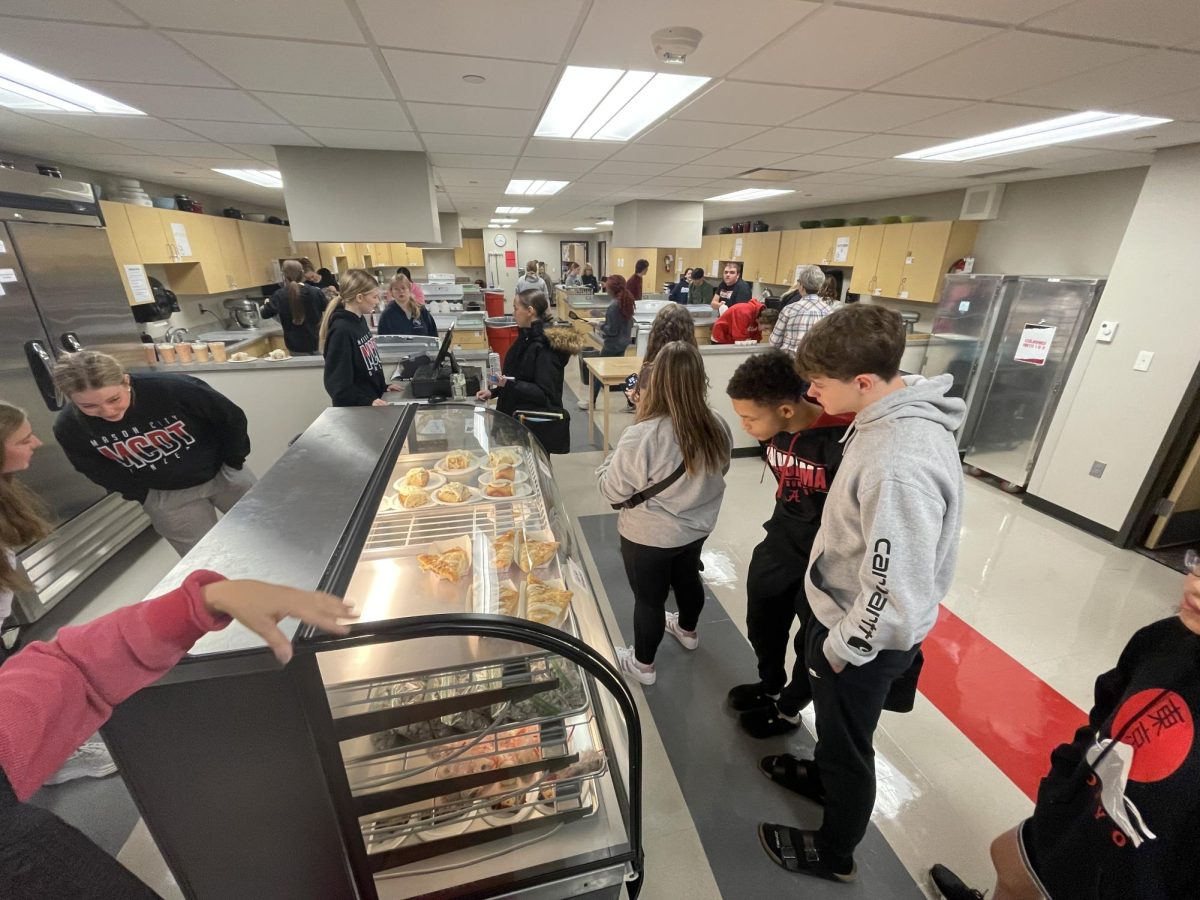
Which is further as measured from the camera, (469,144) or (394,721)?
(469,144)

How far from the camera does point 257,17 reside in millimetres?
1509

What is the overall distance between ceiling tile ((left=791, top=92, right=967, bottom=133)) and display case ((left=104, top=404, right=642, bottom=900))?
2.43m

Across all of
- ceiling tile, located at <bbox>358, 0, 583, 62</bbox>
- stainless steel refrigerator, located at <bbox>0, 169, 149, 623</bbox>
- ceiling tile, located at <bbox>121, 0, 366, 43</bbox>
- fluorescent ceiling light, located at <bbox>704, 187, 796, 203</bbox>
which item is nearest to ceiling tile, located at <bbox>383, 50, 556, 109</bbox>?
ceiling tile, located at <bbox>358, 0, 583, 62</bbox>

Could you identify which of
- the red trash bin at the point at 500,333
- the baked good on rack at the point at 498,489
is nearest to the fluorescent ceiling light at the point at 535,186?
the red trash bin at the point at 500,333

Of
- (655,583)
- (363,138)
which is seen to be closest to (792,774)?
(655,583)

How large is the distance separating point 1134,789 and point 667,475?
4.30 ft

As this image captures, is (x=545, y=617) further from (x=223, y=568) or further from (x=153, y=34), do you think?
(x=153, y=34)

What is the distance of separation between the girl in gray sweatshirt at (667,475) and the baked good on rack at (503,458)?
35 centimetres

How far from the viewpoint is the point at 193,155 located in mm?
3635

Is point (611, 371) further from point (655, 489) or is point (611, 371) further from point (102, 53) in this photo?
point (102, 53)

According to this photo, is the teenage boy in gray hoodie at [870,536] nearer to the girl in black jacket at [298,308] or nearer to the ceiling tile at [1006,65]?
the ceiling tile at [1006,65]

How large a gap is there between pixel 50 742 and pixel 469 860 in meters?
0.88

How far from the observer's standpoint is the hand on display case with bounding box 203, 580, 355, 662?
667 millimetres

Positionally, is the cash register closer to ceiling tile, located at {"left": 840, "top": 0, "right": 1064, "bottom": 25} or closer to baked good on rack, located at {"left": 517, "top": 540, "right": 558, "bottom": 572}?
baked good on rack, located at {"left": 517, "top": 540, "right": 558, "bottom": 572}
